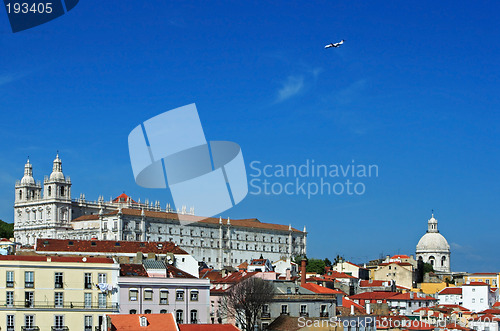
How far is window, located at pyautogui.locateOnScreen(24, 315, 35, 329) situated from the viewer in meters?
44.9

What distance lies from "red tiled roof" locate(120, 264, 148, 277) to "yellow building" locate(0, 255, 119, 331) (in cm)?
225

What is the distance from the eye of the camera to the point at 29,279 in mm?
46094

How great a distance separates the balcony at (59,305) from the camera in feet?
148

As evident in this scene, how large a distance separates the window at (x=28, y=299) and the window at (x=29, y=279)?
0.47 meters

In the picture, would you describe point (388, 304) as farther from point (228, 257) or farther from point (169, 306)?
point (228, 257)

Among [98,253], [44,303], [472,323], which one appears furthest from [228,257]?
[44,303]

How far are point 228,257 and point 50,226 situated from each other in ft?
120

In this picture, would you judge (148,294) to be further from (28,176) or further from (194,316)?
(28,176)

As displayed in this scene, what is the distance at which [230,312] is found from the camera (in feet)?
184

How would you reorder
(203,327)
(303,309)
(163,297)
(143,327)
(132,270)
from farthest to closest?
(303,309) < (132,270) < (163,297) < (203,327) < (143,327)

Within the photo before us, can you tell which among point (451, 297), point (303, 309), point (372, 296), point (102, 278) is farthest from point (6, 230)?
point (102, 278)

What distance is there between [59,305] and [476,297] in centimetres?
6379

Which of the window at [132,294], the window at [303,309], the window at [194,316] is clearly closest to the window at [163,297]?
the window at [132,294]

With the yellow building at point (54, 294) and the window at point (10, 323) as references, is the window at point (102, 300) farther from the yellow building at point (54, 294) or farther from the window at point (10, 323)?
the window at point (10, 323)
